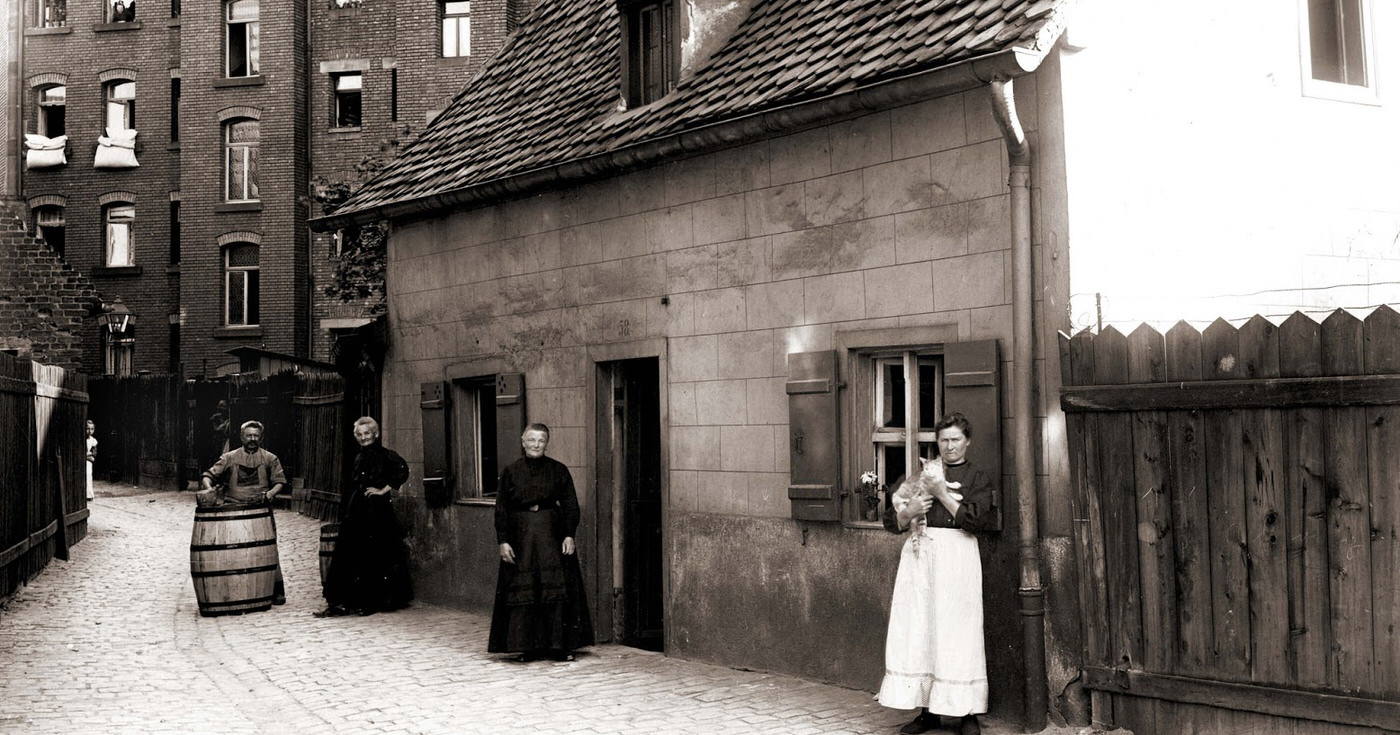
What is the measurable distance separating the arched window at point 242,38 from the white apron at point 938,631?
1149 inches

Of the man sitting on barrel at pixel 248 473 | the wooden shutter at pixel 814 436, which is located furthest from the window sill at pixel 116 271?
the wooden shutter at pixel 814 436

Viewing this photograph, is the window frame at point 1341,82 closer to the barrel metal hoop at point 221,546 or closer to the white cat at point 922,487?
the white cat at point 922,487

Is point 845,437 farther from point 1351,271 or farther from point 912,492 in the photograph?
point 1351,271

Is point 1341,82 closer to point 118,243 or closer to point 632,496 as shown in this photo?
point 632,496

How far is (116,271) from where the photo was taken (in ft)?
113

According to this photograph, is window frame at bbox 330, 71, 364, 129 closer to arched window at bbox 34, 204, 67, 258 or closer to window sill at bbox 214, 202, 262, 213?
window sill at bbox 214, 202, 262, 213

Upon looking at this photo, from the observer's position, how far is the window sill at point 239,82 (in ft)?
107

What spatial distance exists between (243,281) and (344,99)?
5006mm

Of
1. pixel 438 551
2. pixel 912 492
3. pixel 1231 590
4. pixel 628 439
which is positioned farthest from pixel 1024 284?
pixel 438 551

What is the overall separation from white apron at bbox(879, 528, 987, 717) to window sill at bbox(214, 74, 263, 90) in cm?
2886

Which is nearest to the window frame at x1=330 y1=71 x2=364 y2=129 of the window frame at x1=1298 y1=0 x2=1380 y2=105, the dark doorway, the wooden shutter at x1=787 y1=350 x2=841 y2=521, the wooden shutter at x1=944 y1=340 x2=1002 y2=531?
the dark doorway

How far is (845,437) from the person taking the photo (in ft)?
28.4

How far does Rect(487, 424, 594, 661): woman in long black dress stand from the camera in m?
10.2

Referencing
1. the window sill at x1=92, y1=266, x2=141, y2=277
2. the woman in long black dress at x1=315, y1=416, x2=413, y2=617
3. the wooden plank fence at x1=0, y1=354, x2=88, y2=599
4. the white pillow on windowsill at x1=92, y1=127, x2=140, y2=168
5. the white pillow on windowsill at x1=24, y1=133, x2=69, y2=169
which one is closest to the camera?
the woman in long black dress at x1=315, y1=416, x2=413, y2=617
